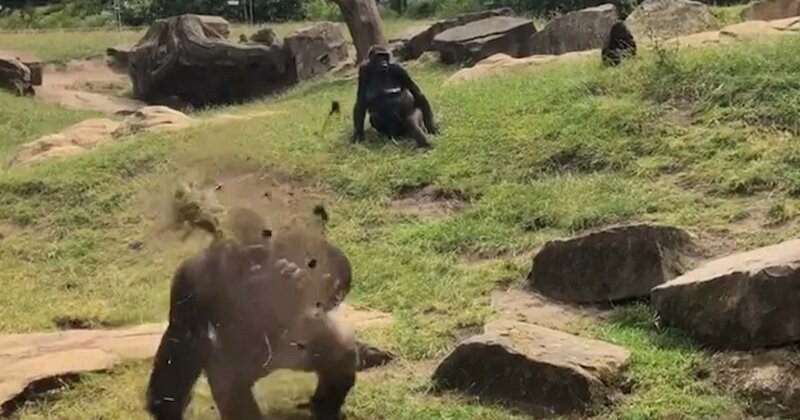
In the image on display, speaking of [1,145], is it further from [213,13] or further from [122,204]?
[213,13]

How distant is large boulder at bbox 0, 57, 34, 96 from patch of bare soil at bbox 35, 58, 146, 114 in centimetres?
24

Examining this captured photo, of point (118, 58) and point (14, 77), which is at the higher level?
point (14, 77)

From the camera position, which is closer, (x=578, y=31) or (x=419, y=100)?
(x=419, y=100)

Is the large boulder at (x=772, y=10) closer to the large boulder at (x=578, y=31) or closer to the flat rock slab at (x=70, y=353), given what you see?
the large boulder at (x=578, y=31)

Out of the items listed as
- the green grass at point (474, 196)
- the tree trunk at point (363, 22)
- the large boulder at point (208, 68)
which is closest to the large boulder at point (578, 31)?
the tree trunk at point (363, 22)

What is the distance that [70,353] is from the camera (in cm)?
485

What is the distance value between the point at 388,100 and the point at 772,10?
19.8ft

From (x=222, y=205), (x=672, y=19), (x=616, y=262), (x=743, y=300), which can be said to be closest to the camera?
(x=222, y=205)

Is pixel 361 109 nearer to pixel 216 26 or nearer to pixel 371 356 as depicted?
pixel 371 356

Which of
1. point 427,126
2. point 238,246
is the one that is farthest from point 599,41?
point 238,246

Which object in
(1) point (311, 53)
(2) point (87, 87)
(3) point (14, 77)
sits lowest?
(2) point (87, 87)

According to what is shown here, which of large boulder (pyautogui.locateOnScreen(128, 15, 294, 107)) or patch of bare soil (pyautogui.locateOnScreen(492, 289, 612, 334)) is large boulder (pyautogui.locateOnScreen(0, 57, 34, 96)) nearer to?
large boulder (pyautogui.locateOnScreen(128, 15, 294, 107))

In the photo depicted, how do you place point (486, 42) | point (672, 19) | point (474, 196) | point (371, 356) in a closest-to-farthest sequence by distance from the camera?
point (371, 356) < point (474, 196) < point (672, 19) < point (486, 42)

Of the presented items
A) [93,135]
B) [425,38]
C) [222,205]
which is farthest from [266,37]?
[222,205]
